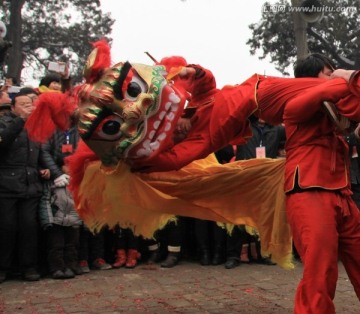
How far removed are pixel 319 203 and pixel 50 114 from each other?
176cm

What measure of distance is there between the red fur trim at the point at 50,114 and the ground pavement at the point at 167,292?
4.86 feet

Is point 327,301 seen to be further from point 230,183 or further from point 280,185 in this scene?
point 230,183

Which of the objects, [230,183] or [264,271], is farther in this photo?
[264,271]

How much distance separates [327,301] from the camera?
2672mm

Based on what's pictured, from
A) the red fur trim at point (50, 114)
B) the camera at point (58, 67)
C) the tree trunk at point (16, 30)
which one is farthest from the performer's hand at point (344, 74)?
the tree trunk at point (16, 30)

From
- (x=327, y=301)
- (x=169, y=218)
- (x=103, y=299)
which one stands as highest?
(x=169, y=218)

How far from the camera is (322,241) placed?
2717 mm

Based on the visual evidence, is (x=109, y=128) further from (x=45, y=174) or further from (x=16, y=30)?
(x=16, y=30)

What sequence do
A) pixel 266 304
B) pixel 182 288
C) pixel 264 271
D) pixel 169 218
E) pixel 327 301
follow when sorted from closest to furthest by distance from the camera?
pixel 327 301, pixel 169 218, pixel 266 304, pixel 182 288, pixel 264 271

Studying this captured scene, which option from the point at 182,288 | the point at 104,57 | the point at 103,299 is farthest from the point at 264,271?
the point at 104,57

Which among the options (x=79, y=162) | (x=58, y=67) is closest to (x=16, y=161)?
(x=58, y=67)

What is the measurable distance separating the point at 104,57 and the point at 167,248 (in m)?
3.31

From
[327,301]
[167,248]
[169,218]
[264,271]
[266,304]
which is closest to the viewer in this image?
[327,301]

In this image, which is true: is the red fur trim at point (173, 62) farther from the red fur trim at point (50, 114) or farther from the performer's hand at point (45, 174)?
the performer's hand at point (45, 174)
